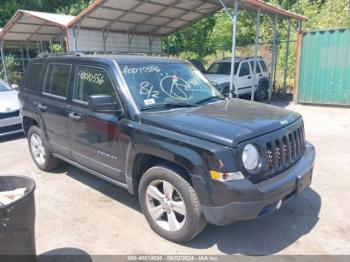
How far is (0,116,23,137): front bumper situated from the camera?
7941 mm

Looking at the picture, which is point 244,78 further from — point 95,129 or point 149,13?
point 95,129

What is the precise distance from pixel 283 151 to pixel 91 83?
8.32 feet

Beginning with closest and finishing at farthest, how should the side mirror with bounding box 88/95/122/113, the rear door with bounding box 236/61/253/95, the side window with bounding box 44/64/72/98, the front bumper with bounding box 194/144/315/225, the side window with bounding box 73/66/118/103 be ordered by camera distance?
1. the front bumper with bounding box 194/144/315/225
2. the side mirror with bounding box 88/95/122/113
3. the side window with bounding box 73/66/118/103
4. the side window with bounding box 44/64/72/98
5. the rear door with bounding box 236/61/253/95

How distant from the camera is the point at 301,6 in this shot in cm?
2452

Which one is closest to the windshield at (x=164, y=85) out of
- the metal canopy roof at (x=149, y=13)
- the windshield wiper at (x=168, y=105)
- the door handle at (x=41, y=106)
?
the windshield wiper at (x=168, y=105)

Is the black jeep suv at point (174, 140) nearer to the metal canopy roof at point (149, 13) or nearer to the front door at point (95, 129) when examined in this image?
the front door at point (95, 129)

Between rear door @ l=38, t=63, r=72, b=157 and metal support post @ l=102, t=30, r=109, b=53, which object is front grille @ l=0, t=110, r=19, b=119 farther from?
metal support post @ l=102, t=30, r=109, b=53

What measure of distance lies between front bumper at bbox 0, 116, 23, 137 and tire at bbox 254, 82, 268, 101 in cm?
918

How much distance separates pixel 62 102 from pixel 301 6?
24110 mm

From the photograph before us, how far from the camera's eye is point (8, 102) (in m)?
8.28

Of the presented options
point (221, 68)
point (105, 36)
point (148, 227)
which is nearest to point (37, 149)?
point (148, 227)

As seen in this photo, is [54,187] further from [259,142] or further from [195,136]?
[259,142]

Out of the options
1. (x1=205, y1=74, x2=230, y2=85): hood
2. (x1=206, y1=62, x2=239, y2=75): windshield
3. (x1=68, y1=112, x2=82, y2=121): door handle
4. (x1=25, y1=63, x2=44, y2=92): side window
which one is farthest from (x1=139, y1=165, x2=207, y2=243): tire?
(x1=206, y1=62, x2=239, y2=75): windshield

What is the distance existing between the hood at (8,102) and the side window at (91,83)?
4269mm
